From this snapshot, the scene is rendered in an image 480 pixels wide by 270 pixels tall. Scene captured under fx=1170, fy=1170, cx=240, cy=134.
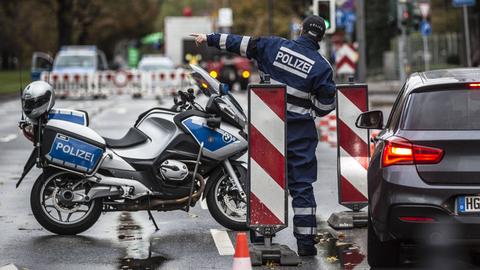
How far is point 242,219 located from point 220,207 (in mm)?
215

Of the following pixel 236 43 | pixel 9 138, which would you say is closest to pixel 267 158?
pixel 236 43

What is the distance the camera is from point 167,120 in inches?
391

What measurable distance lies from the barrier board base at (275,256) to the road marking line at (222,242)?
0.48 meters

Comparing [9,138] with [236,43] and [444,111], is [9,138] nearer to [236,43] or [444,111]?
[236,43]

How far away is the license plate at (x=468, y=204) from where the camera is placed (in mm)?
7328

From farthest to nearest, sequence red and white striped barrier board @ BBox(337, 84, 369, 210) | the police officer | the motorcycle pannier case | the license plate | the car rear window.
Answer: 1. red and white striped barrier board @ BBox(337, 84, 369, 210)
2. the motorcycle pannier case
3. the police officer
4. the car rear window
5. the license plate

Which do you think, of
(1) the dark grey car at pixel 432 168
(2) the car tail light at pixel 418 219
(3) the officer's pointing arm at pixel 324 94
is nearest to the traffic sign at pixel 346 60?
(3) the officer's pointing arm at pixel 324 94

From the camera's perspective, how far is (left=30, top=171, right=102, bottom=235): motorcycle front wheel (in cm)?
976

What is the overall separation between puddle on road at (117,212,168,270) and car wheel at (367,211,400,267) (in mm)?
1545

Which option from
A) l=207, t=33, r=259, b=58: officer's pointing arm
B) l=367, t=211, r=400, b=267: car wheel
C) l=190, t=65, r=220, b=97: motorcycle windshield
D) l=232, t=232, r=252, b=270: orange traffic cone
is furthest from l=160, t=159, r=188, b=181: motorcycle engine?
l=232, t=232, r=252, b=270: orange traffic cone

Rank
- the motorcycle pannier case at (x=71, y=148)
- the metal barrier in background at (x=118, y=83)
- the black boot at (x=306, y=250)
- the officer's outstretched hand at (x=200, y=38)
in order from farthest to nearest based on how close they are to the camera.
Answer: the metal barrier in background at (x=118, y=83), the motorcycle pannier case at (x=71, y=148), the officer's outstretched hand at (x=200, y=38), the black boot at (x=306, y=250)

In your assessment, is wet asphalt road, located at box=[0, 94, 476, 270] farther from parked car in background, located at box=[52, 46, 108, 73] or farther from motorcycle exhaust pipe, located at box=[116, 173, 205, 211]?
parked car in background, located at box=[52, 46, 108, 73]

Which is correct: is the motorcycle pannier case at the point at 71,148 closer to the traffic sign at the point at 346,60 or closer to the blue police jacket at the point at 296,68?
the blue police jacket at the point at 296,68

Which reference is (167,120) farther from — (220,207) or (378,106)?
(378,106)
